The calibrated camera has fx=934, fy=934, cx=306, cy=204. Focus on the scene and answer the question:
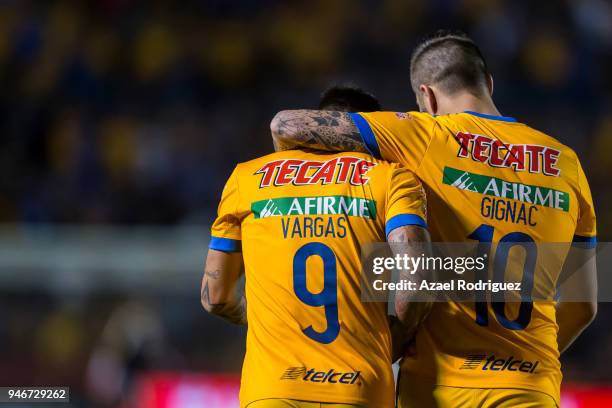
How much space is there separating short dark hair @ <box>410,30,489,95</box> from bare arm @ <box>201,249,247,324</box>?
3.34 ft

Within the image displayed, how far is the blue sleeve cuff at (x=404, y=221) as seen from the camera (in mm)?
2998

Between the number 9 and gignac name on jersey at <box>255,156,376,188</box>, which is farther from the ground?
gignac name on jersey at <box>255,156,376,188</box>

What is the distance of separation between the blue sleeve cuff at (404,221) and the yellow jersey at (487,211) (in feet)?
0.83

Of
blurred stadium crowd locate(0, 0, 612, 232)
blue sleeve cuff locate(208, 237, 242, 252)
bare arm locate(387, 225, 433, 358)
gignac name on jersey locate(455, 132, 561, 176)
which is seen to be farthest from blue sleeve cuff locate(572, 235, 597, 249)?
blurred stadium crowd locate(0, 0, 612, 232)

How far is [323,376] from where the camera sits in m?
2.99

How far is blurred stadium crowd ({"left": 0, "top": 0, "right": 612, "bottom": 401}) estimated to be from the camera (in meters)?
8.99

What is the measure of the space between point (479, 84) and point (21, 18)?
9700 mm

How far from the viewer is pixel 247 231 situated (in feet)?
10.6

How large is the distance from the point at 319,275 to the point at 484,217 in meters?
0.63

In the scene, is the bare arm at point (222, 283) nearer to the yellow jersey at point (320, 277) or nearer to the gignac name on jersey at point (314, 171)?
the yellow jersey at point (320, 277)

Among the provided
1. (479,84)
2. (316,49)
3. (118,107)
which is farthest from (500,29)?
(479,84)

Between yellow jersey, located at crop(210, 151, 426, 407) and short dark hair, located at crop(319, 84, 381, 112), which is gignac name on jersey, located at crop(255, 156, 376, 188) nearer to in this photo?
yellow jersey, located at crop(210, 151, 426, 407)

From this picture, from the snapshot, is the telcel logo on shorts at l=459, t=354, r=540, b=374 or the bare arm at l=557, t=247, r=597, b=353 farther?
the bare arm at l=557, t=247, r=597, b=353

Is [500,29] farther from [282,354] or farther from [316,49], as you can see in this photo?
[282,354]
